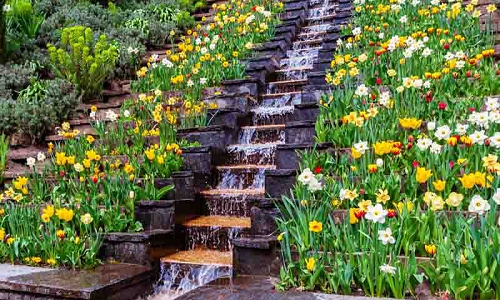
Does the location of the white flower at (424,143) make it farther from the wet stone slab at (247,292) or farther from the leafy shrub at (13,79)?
the leafy shrub at (13,79)

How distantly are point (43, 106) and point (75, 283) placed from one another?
344 cm

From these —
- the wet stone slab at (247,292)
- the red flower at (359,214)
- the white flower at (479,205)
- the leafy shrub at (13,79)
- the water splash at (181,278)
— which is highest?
the leafy shrub at (13,79)

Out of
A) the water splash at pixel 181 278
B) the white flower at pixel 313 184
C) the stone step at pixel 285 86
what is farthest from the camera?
the stone step at pixel 285 86

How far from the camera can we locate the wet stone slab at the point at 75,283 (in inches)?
120

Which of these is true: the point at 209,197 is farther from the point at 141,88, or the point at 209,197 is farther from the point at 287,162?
the point at 141,88

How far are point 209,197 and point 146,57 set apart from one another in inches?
167

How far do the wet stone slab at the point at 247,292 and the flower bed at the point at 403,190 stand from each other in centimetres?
11

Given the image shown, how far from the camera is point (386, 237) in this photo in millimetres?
2504

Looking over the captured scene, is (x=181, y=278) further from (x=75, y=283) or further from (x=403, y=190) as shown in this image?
(x=403, y=190)

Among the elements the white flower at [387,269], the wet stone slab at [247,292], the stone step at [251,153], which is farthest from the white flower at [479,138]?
the stone step at [251,153]

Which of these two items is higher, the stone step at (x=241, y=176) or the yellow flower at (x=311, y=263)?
the stone step at (x=241, y=176)

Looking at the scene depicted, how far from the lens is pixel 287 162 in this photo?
4.26 meters

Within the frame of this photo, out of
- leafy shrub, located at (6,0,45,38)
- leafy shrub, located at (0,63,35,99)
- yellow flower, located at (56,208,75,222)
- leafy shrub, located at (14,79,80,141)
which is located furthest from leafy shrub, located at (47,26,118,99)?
yellow flower, located at (56,208,75,222)

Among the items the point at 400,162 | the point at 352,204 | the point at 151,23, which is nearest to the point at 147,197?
the point at 352,204
